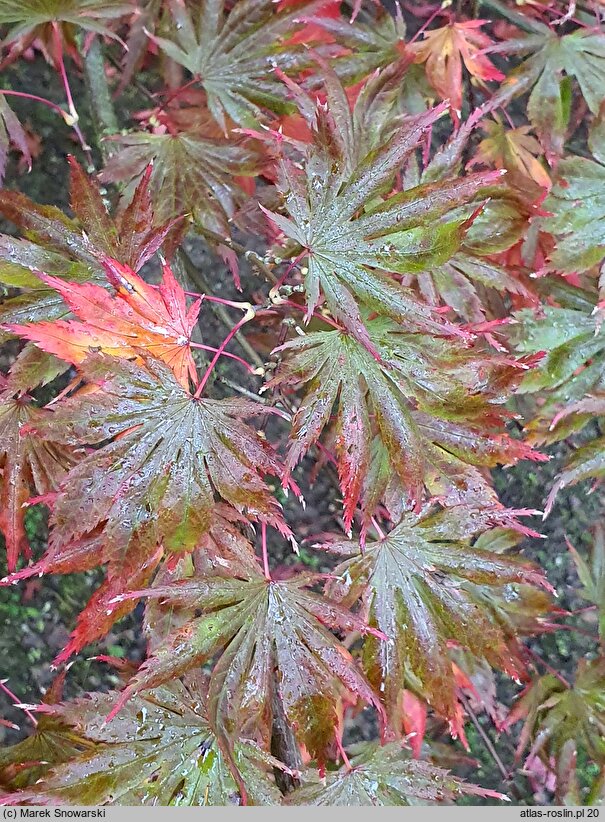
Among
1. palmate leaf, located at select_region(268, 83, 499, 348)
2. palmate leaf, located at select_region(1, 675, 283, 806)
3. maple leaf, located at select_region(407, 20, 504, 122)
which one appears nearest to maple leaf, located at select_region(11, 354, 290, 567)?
palmate leaf, located at select_region(268, 83, 499, 348)

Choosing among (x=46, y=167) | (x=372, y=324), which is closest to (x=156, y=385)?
(x=372, y=324)

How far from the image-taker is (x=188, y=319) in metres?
0.69

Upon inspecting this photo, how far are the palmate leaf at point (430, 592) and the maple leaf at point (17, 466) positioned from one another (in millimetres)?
425

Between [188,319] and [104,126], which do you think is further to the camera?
[104,126]

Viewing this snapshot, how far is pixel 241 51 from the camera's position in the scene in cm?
97

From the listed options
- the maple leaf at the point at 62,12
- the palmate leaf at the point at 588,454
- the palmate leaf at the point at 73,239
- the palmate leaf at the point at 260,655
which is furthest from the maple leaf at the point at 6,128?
the palmate leaf at the point at 588,454

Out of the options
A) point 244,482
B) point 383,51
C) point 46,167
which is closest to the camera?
point 244,482

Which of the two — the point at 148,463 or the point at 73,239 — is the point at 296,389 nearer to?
the point at 148,463

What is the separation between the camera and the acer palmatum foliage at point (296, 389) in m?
0.67

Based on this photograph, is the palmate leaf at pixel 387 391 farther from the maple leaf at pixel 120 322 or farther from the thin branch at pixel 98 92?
the thin branch at pixel 98 92

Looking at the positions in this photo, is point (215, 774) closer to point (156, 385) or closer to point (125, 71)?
point (156, 385)

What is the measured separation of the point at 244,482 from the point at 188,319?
0.19m

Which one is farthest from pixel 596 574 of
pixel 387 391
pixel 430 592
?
pixel 387 391

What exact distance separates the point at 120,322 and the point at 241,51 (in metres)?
0.56
